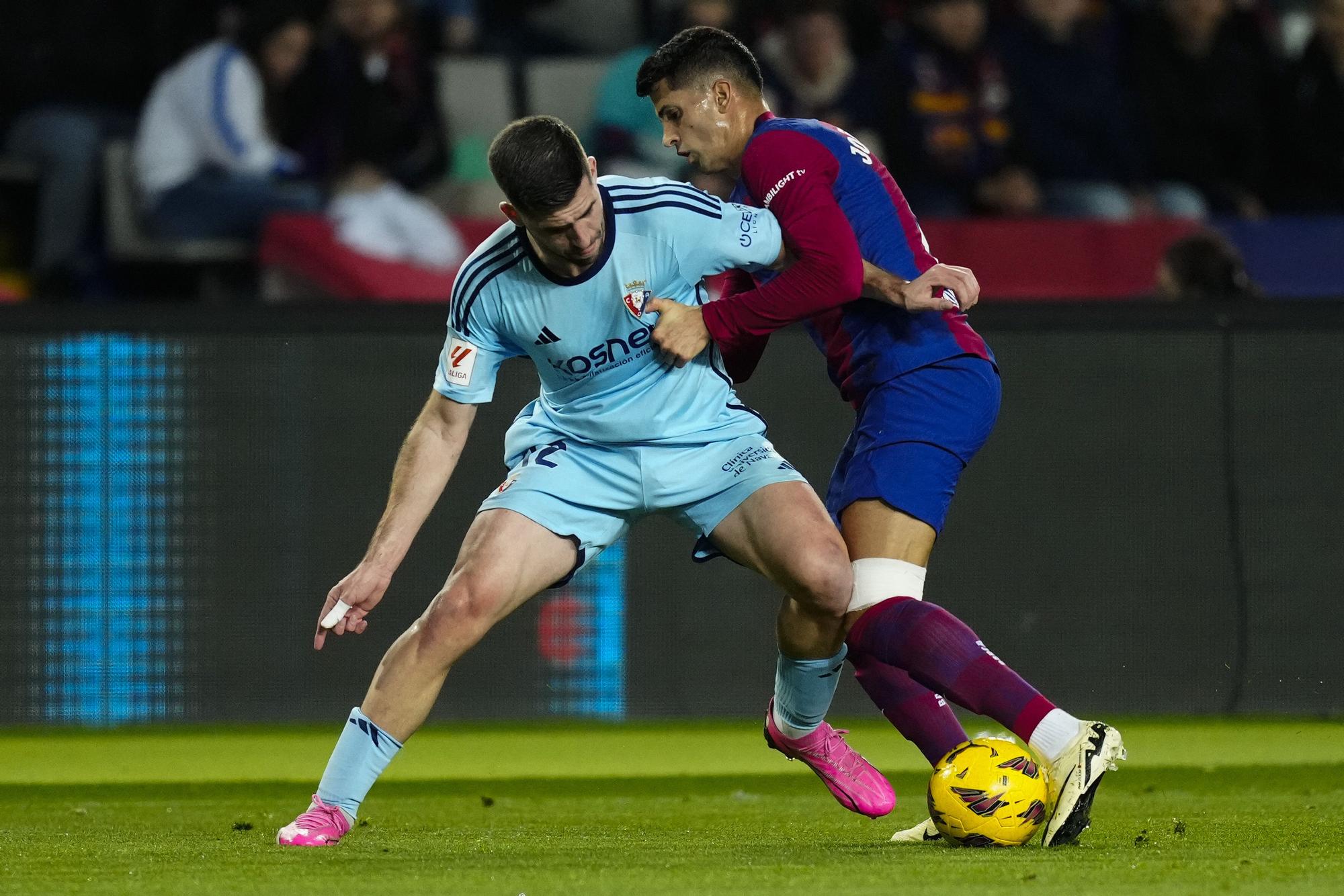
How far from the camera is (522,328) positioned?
4.71 metres

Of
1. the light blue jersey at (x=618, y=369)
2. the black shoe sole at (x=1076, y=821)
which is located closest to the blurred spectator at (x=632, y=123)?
the light blue jersey at (x=618, y=369)

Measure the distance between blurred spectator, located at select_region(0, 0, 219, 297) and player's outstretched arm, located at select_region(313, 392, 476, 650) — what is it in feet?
16.8

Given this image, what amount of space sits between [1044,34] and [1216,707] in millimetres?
4231

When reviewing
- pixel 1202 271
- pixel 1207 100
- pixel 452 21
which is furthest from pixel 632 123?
pixel 1207 100

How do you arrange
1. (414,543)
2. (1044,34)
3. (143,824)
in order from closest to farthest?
(143,824) → (414,543) → (1044,34)

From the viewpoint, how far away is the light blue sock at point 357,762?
457cm

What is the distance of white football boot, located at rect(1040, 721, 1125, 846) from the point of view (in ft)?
14.0

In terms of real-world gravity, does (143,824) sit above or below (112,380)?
below

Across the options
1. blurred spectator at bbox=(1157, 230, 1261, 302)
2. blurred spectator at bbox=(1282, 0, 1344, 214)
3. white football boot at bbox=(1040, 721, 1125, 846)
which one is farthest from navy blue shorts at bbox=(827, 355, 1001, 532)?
blurred spectator at bbox=(1282, 0, 1344, 214)

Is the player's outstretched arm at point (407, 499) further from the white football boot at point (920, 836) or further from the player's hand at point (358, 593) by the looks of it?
the white football boot at point (920, 836)

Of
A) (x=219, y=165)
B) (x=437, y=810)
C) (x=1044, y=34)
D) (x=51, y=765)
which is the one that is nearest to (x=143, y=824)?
(x=437, y=810)

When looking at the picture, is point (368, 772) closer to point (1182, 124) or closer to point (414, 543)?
point (414, 543)

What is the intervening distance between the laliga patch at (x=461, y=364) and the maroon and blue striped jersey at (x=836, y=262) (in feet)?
1.87

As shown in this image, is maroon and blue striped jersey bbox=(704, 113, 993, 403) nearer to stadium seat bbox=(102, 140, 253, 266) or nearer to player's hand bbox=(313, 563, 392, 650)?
player's hand bbox=(313, 563, 392, 650)
